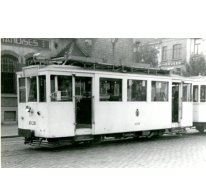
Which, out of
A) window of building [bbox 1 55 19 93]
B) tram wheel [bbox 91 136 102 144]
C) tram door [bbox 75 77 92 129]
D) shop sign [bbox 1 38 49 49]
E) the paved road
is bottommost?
the paved road

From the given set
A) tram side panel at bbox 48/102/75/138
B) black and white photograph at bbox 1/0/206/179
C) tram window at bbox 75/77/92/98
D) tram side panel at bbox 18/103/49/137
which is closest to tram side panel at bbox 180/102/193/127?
black and white photograph at bbox 1/0/206/179

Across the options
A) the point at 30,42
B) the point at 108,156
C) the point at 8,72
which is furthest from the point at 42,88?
the point at 30,42

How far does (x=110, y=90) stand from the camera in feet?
32.2

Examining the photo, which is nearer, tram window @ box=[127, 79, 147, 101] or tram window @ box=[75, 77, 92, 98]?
tram window @ box=[75, 77, 92, 98]

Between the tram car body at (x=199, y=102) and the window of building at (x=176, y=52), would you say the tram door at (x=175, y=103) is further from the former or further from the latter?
the window of building at (x=176, y=52)

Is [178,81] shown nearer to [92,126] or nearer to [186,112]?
[186,112]

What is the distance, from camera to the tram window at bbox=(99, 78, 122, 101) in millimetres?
9539

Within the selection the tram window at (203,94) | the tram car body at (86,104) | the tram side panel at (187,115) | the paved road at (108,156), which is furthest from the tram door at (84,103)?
the tram window at (203,94)

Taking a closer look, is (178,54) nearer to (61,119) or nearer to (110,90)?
(110,90)

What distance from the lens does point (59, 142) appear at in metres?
8.52

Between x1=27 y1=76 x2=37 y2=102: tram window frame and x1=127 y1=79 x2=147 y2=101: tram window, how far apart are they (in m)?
3.48

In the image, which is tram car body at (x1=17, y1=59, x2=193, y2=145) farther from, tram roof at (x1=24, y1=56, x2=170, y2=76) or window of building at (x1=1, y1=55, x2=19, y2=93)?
window of building at (x1=1, y1=55, x2=19, y2=93)

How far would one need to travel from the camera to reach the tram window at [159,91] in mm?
11257
